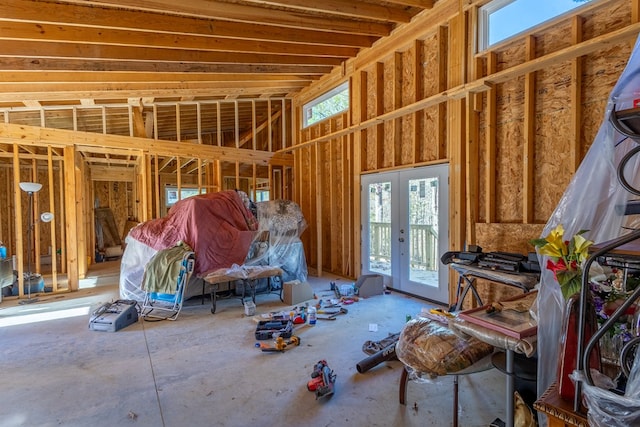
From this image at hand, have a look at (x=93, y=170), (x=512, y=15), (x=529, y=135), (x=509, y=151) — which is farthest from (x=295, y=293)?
(x=93, y=170)

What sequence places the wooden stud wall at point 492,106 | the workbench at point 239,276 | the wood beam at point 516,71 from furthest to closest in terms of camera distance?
the workbench at point 239,276 → the wooden stud wall at point 492,106 → the wood beam at point 516,71

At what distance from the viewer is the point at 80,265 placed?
6379mm

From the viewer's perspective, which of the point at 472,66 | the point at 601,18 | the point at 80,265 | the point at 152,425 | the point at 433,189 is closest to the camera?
the point at 152,425

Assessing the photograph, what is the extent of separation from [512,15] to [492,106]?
3.34 feet

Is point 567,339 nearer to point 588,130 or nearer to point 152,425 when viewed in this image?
point 152,425

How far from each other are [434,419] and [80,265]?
22.3 feet

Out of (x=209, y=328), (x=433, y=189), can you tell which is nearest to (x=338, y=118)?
(x=433, y=189)

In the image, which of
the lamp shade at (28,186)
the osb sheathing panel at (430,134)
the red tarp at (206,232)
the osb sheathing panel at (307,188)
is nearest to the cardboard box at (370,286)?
the red tarp at (206,232)

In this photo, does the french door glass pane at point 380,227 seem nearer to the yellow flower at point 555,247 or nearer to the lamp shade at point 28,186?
the yellow flower at point 555,247

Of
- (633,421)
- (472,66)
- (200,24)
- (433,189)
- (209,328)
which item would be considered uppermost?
(200,24)

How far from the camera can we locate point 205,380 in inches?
106

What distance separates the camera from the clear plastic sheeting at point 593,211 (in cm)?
129

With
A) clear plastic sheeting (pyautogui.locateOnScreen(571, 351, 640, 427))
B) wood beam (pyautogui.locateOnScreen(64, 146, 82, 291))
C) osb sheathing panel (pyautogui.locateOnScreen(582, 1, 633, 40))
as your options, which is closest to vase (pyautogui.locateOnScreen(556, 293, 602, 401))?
clear plastic sheeting (pyautogui.locateOnScreen(571, 351, 640, 427))

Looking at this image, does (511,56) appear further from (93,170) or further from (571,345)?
(93,170)
